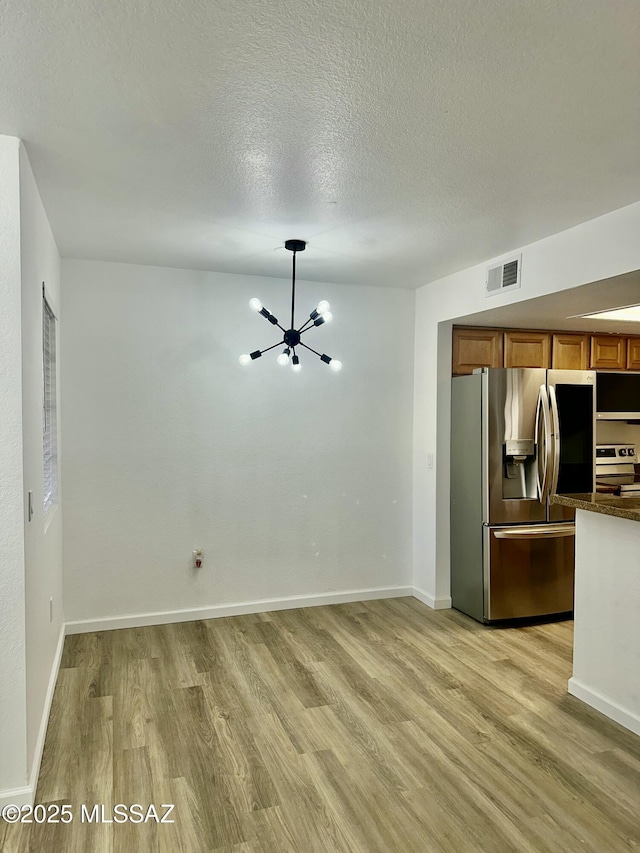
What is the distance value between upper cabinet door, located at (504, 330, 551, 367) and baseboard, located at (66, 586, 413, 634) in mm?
1995

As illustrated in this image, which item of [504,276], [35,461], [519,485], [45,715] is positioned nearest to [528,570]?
[519,485]

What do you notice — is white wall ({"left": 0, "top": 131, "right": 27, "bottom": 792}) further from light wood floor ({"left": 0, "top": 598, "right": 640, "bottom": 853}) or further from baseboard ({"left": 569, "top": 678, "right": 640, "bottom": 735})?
baseboard ({"left": 569, "top": 678, "right": 640, "bottom": 735})

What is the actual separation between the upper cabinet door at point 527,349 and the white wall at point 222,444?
76 centimetres

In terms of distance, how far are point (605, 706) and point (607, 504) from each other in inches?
39.2

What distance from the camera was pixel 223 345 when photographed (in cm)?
428

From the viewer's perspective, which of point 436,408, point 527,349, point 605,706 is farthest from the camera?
point 527,349

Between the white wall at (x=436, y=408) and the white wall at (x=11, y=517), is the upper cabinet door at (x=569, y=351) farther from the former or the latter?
the white wall at (x=11, y=517)

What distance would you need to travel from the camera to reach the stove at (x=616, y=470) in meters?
4.68

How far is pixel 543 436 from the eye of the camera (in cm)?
420

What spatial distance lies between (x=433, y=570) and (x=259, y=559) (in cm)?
131

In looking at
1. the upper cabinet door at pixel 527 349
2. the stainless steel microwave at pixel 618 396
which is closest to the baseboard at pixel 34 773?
the upper cabinet door at pixel 527 349

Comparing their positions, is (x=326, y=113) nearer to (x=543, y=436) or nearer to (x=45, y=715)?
(x=45, y=715)

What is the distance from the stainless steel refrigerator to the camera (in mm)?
4156

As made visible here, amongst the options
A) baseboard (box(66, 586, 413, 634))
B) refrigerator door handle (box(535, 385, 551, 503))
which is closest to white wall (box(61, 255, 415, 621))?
baseboard (box(66, 586, 413, 634))
